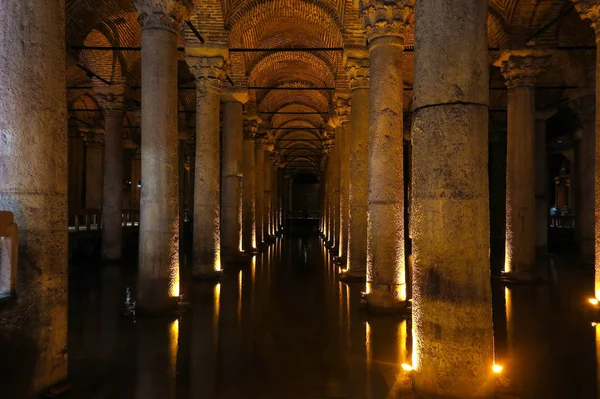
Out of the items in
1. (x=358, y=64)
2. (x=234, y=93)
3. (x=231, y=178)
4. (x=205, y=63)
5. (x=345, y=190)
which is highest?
(x=234, y=93)

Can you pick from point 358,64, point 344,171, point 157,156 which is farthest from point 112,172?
point 358,64

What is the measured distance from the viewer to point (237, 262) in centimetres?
1430

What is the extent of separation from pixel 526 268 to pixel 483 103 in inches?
330

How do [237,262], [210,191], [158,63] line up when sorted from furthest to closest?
[237,262] < [210,191] < [158,63]

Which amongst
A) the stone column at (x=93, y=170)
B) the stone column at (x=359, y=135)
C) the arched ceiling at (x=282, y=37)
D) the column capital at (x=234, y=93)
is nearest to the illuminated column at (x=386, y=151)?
the arched ceiling at (x=282, y=37)

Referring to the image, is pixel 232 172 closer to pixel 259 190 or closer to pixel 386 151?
pixel 259 190

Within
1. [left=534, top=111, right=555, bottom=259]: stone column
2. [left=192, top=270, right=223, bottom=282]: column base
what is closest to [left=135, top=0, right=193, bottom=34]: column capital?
[left=192, top=270, right=223, bottom=282]: column base

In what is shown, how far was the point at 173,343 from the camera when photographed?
18.9ft

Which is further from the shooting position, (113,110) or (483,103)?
(113,110)

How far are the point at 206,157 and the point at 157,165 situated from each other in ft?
11.9

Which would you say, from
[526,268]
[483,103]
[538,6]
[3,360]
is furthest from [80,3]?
[526,268]

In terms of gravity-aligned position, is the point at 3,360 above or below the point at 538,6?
below

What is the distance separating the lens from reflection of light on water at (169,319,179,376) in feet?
16.1

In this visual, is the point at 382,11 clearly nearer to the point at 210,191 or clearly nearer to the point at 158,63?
the point at 158,63
